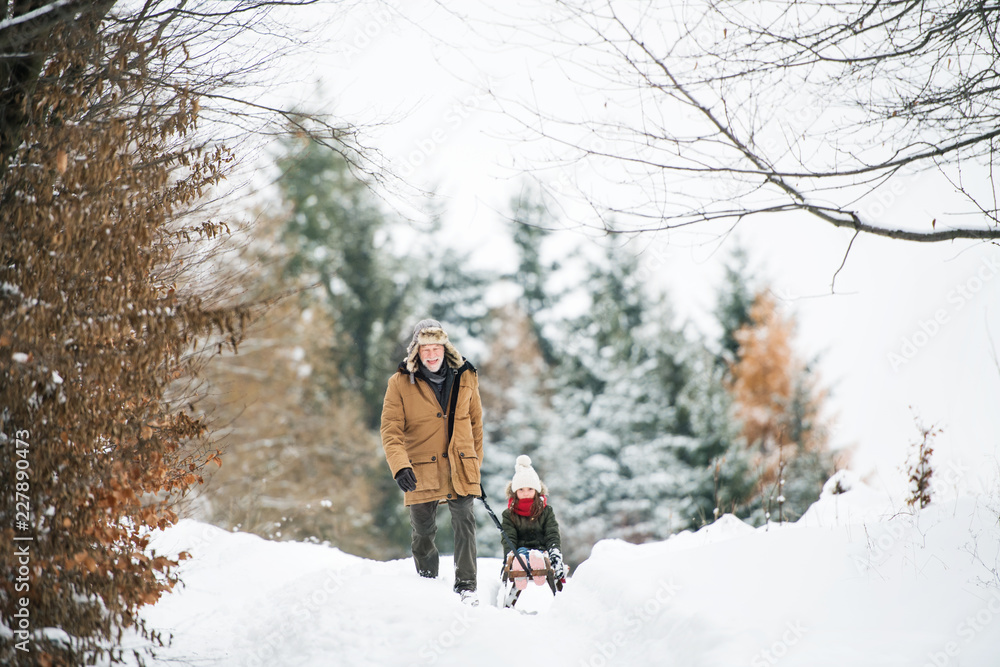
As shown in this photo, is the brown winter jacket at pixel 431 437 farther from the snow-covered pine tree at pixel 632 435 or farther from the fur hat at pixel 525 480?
the snow-covered pine tree at pixel 632 435

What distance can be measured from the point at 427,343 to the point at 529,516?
2.34 metres

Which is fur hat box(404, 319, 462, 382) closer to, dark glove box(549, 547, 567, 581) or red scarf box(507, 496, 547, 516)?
red scarf box(507, 496, 547, 516)

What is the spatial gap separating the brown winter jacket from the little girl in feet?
4.37

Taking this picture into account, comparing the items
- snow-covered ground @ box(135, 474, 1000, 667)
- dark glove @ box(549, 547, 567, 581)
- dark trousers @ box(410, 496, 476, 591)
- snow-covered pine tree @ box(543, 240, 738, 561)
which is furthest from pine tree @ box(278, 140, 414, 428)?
snow-covered ground @ box(135, 474, 1000, 667)

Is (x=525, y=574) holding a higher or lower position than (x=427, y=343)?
lower

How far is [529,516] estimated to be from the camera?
22.6 feet

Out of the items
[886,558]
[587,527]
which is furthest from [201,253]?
[587,527]

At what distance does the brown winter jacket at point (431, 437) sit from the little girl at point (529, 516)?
1331mm

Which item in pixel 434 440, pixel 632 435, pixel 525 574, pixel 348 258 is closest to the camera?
pixel 434 440

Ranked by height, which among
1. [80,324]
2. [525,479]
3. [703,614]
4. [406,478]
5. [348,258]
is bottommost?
[703,614]

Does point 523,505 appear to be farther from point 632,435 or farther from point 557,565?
point 632,435

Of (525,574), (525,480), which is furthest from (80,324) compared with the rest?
(525,480)

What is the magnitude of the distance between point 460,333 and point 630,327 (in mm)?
6839

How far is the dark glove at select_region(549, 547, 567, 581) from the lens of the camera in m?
6.46
